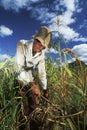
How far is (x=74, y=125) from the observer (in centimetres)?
279

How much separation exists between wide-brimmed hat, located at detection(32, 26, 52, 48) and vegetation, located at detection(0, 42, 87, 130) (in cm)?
32

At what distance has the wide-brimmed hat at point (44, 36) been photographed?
5227 mm

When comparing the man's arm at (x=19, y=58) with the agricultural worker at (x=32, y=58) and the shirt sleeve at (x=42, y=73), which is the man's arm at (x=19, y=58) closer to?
the agricultural worker at (x=32, y=58)

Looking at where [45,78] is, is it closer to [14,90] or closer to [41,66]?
[41,66]

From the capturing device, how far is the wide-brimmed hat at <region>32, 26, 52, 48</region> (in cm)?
523

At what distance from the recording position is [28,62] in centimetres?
525

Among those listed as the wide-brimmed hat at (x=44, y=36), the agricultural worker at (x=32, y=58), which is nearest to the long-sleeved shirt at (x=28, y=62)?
the agricultural worker at (x=32, y=58)

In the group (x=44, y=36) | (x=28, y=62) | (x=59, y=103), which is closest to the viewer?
(x=59, y=103)

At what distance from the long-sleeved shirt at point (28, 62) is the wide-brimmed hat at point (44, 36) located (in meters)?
0.16

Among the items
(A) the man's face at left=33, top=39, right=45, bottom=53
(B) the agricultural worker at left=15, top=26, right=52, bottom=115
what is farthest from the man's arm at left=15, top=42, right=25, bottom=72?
(A) the man's face at left=33, top=39, right=45, bottom=53

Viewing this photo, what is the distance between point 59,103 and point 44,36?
196 centimetres

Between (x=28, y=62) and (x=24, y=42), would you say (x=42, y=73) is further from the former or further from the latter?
(x=24, y=42)

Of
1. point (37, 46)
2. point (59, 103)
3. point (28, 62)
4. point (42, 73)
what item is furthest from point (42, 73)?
point (59, 103)

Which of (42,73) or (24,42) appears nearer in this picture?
(42,73)
